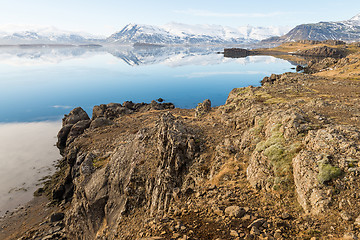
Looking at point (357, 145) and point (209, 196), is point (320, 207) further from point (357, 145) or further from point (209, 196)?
point (209, 196)

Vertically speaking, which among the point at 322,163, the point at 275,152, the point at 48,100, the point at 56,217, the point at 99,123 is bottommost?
the point at 56,217

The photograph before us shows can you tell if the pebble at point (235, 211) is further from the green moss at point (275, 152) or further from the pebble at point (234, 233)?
the green moss at point (275, 152)

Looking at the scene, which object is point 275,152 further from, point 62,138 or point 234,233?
point 62,138

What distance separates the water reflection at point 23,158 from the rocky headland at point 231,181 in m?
6.86

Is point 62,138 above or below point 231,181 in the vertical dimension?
below

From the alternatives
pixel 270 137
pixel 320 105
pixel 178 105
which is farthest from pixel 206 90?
pixel 270 137

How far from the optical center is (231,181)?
19.3 m

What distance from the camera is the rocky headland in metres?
13.4

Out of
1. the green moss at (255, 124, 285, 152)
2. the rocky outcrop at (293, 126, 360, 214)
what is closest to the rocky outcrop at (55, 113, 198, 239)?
the green moss at (255, 124, 285, 152)

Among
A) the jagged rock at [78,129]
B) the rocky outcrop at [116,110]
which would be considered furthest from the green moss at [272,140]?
the rocky outcrop at [116,110]

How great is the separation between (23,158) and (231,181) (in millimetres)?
67674

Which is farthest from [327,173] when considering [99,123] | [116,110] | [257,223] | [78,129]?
[116,110]

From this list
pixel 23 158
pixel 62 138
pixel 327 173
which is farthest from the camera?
pixel 62 138

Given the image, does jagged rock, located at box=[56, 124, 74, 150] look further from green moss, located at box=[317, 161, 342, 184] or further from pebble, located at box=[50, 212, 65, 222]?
green moss, located at box=[317, 161, 342, 184]
